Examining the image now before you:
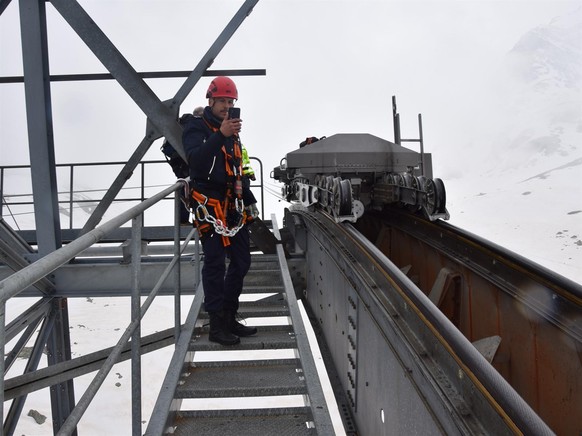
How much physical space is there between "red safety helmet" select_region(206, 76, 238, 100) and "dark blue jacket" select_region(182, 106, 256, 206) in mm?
139

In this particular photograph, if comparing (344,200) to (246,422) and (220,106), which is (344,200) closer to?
(220,106)

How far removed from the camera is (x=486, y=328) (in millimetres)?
3357

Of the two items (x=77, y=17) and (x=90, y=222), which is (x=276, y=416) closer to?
(x=90, y=222)

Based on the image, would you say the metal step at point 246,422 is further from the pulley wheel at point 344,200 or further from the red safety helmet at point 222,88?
the pulley wheel at point 344,200

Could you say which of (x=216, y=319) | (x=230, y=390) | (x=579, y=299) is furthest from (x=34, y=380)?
(x=579, y=299)

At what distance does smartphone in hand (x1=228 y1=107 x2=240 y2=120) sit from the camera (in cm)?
285

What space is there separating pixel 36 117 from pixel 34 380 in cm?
288

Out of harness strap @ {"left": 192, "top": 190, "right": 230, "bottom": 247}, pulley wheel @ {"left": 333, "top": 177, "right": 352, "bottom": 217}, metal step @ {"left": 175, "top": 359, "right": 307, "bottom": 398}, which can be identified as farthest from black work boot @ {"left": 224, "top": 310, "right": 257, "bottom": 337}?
pulley wheel @ {"left": 333, "top": 177, "right": 352, "bottom": 217}

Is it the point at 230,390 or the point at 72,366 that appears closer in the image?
the point at 230,390

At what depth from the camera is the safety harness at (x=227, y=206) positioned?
124 inches

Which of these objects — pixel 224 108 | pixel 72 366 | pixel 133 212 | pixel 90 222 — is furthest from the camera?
pixel 90 222

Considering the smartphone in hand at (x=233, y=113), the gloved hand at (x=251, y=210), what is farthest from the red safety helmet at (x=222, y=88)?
the gloved hand at (x=251, y=210)

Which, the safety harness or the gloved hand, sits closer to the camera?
→ the safety harness

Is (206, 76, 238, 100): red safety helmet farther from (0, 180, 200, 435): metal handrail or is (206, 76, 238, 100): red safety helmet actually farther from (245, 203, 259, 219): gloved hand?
(245, 203, 259, 219): gloved hand
